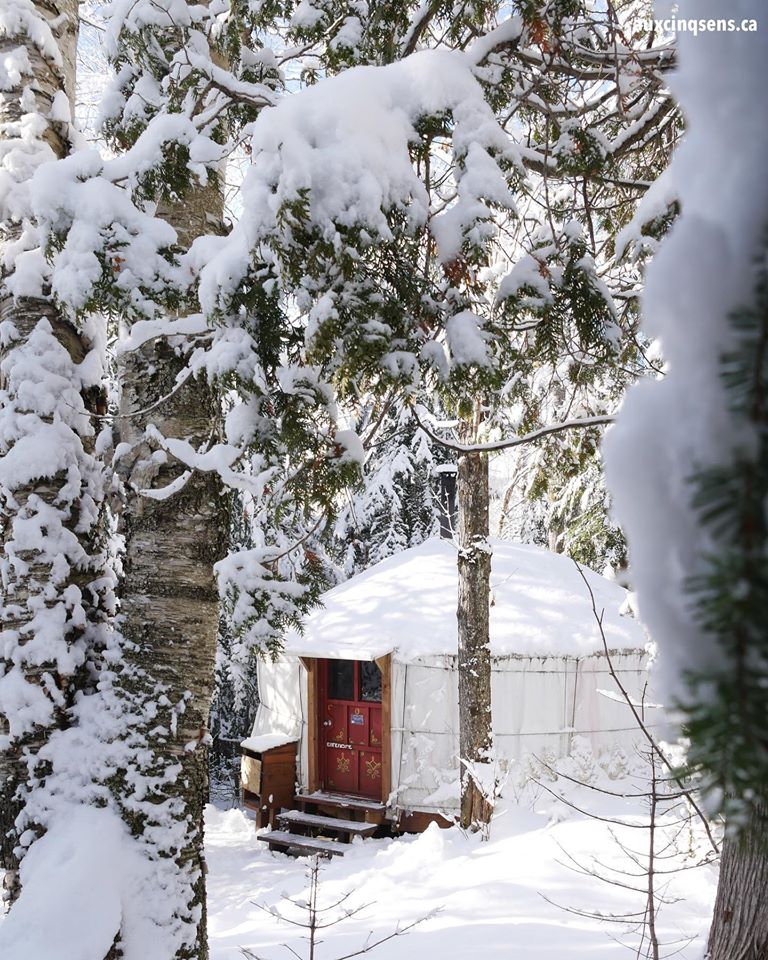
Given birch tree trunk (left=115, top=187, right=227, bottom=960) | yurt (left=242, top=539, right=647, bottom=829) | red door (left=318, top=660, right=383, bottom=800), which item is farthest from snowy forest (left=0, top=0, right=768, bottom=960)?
red door (left=318, top=660, right=383, bottom=800)

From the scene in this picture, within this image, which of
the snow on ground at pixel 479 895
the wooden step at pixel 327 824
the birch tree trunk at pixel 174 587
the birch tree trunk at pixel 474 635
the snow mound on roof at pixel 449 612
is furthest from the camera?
the snow mound on roof at pixel 449 612

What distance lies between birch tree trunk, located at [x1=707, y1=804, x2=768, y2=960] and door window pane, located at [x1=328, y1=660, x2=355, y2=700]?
8.66m

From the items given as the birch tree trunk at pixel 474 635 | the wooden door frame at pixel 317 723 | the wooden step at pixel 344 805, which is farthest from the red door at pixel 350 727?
the birch tree trunk at pixel 474 635

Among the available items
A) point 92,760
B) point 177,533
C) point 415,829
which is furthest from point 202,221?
point 415,829

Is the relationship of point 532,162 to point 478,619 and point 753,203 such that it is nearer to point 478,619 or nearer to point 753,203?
point 753,203

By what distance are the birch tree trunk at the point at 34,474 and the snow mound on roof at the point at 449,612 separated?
7413 mm

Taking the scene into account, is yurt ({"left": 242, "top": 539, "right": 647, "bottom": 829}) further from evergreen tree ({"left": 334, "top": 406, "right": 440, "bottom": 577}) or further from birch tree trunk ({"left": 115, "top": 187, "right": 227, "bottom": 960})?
birch tree trunk ({"left": 115, "top": 187, "right": 227, "bottom": 960})

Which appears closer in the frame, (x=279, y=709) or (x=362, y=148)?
(x=362, y=148)

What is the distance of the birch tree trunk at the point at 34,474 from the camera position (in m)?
2.90

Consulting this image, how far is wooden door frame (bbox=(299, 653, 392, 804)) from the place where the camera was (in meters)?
10.5

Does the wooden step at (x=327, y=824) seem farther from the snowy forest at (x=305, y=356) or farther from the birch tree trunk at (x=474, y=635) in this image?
the snowy forest at (x=305, y=356)

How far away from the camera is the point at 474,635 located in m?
8.26

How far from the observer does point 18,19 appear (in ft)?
10.6

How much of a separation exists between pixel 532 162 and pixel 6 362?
220 centimetres
